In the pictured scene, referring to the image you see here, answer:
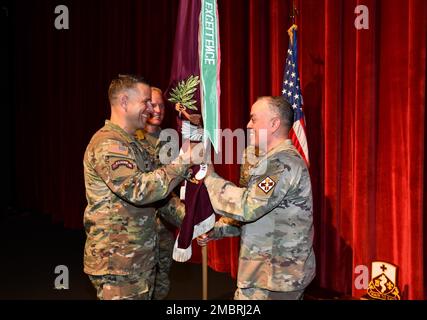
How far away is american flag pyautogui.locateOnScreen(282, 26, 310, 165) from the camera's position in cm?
334

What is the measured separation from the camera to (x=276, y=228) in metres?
Result: 2.10

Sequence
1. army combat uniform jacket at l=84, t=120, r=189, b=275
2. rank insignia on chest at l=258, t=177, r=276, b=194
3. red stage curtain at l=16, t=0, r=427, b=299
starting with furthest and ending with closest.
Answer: red stage curtain at l=16, t=0, r=427, b=299 < army combat uniform jacket at l=84, t=120, r=189, b=275 < rank insignia on chest at l=258, t=177, r=276, b=194

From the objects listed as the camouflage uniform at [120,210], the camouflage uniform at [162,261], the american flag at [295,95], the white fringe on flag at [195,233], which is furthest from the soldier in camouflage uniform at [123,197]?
the american flag at [295,95]

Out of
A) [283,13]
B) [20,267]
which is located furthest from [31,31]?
[283,13]

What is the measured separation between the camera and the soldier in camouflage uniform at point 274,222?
203 centimetres

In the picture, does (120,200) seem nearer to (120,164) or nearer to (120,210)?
(120,210)

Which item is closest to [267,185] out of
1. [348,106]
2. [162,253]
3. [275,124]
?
[275,124]

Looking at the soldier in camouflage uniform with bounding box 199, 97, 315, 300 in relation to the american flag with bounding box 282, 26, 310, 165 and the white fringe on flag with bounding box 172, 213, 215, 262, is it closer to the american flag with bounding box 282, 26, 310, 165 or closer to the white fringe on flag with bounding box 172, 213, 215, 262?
the white fringe on flag with bounding box 172, 213, 215, 262

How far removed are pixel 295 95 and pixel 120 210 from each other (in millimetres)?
1719

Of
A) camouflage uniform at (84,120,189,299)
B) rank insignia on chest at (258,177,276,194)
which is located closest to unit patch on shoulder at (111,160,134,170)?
camouflage uniform at (84,120,189,299)

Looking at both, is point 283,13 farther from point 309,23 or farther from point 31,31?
point 31,31

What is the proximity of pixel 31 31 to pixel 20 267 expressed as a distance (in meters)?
4.20

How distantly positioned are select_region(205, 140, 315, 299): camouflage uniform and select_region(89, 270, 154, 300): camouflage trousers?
524mm

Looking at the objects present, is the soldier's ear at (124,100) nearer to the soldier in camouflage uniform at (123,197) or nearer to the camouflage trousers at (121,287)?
the soldier in camouflage uniform at (123,197)
